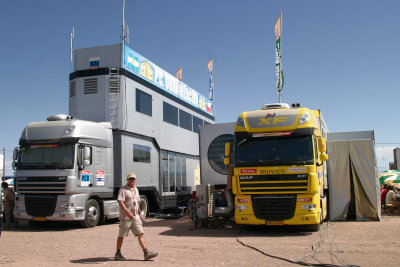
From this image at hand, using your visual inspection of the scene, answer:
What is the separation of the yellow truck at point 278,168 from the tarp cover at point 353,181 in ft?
8.69

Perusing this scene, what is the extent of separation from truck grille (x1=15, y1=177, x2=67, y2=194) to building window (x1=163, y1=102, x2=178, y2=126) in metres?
6.32

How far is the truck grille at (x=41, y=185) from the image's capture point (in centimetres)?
1255

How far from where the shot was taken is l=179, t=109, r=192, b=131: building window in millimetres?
19672

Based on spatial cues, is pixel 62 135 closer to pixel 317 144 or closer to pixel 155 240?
pixel 155 240

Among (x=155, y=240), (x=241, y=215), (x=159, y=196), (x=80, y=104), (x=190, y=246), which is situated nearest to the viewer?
(x=190, y=246)

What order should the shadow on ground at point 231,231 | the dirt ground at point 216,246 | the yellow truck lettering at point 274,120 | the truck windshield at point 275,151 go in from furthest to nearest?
the yellow truck lettering at point 274,120
the shadow on ground at point 231,231
the truck windshield at point 275,151
the dirt ground at point 216,246

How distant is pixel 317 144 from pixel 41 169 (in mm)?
8200

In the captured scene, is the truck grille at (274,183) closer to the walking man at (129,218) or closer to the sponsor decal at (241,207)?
the sponsor decal at (241,207)

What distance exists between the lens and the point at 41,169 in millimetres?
12789

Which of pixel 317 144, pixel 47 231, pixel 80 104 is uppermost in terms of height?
pixel 80 104

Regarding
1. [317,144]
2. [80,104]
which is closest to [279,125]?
[317,144]

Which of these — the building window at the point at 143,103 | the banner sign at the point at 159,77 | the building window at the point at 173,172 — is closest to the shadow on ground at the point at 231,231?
the building window at the point at 173,172

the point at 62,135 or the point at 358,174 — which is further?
the point at 358,174

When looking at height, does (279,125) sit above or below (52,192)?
above
